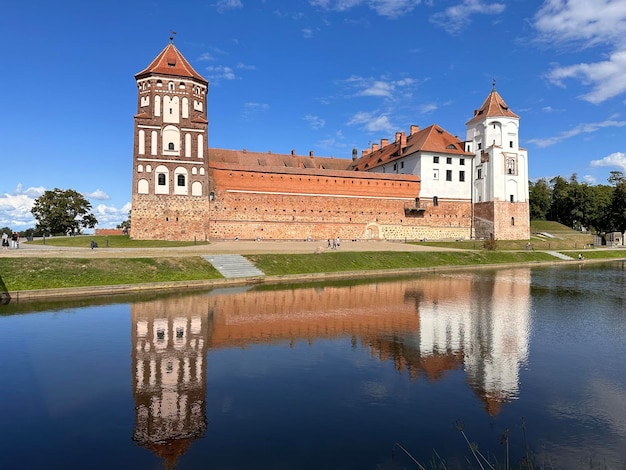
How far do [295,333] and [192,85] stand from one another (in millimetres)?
32117

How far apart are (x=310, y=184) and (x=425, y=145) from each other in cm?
1520

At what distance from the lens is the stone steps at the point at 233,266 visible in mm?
26094

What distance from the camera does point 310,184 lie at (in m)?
45.4

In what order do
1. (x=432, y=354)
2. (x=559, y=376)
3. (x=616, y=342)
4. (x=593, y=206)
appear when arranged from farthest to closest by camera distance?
(x=593, y=206) → (x=616, y=342) → (x=432, y=354) → (x=559, y=376)

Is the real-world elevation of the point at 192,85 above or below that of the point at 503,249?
above

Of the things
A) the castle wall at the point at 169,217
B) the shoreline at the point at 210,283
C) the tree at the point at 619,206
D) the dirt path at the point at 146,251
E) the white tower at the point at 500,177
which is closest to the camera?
the shoreline at the point at 210,283

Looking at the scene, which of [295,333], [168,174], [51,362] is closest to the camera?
[51,362]

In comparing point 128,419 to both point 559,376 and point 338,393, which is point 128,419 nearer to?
point 338,393

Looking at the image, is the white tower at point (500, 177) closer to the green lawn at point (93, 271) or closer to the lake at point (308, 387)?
the lake at point (308, 387)

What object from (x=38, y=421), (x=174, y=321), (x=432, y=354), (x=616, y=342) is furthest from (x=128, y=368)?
(x=616, y=342)

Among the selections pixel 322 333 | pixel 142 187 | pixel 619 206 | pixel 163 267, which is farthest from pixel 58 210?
pixel 619 206

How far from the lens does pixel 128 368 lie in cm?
976

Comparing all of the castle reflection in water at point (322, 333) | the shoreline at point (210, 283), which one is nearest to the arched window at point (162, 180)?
the shoreline at point (210, 283)

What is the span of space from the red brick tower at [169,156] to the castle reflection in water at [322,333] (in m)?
18.7
